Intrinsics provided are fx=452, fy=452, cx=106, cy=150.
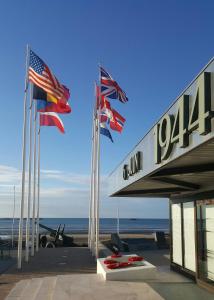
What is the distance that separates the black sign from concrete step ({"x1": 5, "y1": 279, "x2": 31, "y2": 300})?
4610 millimetres

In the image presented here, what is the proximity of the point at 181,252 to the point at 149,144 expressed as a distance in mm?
6826

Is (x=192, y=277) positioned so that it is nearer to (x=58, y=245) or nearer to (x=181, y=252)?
(x=181, y=252)

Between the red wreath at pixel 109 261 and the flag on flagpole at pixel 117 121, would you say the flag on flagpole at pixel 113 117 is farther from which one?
the red wreath at pixel 109 261

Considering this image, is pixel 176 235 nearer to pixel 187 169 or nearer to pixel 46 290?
pixel 46 290

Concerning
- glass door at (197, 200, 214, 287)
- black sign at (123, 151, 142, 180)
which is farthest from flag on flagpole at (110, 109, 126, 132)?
glass door at (197, 200, 214, 287)

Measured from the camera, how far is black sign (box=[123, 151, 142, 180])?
11406 mm

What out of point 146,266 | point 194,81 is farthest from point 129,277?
point 194,81

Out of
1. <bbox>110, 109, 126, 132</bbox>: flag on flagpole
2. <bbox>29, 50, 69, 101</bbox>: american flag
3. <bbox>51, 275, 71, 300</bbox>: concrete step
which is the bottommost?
<bbox>51, 275, 71, 300</bbox>: concrete step

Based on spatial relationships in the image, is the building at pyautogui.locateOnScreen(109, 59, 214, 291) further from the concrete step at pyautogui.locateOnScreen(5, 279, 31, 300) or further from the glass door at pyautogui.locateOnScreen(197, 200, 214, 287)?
the concrete step at pyautogui.locateOnScreen(5, 279, 31, 300)

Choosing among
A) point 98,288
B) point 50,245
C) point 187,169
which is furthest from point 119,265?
point 50,245

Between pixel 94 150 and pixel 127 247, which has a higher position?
pixel 94 150

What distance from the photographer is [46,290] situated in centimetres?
1282

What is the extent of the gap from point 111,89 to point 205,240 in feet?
33.1

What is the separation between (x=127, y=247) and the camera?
2703cm
